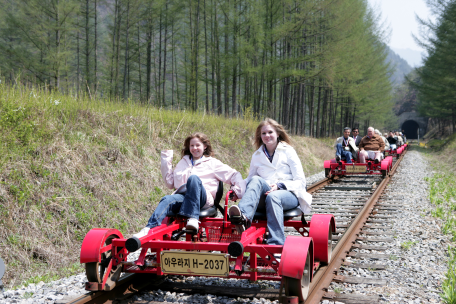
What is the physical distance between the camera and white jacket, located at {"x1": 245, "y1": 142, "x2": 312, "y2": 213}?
12.7 feet

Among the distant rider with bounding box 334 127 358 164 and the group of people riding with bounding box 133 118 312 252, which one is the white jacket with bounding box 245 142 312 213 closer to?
the group of people riding with bounding box 133 118 312 252

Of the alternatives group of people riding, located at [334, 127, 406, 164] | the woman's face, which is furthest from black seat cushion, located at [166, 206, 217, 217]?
group of people riding, located at [334, 127, 406, 164]

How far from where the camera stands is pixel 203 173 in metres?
4.00

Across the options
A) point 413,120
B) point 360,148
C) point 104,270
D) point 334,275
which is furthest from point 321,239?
point 413,120

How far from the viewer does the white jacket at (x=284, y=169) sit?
12.7 ft

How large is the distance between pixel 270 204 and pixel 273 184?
462mm

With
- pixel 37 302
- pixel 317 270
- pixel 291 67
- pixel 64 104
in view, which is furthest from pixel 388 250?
pixel 291 67

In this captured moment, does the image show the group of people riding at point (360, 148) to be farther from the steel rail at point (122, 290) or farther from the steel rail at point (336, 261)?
the steel rail at point (122, 290)

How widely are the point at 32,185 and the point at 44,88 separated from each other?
9.72 ft

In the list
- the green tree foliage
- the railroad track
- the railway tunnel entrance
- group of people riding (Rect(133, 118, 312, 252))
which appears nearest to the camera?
the railroad track

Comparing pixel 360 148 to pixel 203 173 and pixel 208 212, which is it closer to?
pixel 203 173

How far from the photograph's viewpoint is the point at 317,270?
3.59 metres

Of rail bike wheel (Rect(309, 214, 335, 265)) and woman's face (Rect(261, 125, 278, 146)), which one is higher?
woman's face (Rect(261, 125, 278, 146))

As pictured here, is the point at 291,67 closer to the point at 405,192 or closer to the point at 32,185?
the point at 405,192
